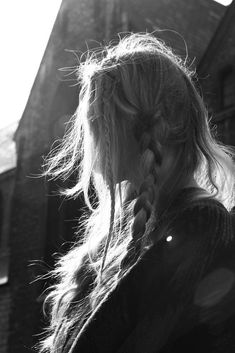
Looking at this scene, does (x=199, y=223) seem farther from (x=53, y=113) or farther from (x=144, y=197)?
(x=53, y=113)

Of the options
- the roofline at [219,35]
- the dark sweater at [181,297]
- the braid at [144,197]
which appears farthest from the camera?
the roofline at [219,35]

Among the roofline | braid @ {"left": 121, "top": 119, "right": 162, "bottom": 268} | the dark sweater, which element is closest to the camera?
the dark sweater

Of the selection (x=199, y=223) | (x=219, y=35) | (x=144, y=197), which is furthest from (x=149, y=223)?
(x=219, y=35)

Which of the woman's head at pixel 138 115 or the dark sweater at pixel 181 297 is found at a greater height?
the woman's head at pixel 138 115

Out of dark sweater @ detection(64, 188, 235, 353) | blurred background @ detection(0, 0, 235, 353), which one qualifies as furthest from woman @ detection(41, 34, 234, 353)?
blurred background @ detection(0, 0, 235, 353)

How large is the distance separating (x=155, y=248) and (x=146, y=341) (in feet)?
0.65

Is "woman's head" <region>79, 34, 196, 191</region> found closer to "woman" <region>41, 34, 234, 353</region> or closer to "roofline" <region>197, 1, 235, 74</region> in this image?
"woman" <region>41, 34, 234, 353</region>

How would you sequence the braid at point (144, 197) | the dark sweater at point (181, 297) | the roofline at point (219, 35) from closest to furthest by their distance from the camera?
the dark sweater at point (181, 297) < the braid at point (144, 197) < the roofline at point (219, 35)

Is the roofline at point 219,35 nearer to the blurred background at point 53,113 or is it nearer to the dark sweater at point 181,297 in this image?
the blurred background at point 53,113

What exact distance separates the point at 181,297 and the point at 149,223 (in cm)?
31

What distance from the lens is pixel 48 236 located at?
39.0 feet

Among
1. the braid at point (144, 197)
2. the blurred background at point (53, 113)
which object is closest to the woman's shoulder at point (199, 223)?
the braid at point (144, 197)

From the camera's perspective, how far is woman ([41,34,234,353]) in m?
1.34

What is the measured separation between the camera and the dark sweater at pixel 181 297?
1.33 metres
